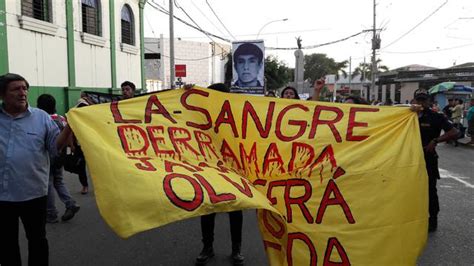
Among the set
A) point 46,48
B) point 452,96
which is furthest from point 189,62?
point 46,48

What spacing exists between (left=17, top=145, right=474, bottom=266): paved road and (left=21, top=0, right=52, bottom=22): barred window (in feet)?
26.0

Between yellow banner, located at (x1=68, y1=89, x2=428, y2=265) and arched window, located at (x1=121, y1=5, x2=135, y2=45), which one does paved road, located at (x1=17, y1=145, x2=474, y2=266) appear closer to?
yellow banner, located at (x1=68, y1=89, x2=428, y2=265)

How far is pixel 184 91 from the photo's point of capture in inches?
142

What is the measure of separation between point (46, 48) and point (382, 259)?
1209cm

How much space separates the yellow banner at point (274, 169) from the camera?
2.72m

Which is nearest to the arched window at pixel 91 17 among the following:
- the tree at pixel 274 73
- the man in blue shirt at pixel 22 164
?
the man in blue shirt at pixel 22 164

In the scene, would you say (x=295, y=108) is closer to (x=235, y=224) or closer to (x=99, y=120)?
(x=235, y=224)

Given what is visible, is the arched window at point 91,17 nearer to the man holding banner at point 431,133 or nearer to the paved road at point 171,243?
the paved road at point 171,243

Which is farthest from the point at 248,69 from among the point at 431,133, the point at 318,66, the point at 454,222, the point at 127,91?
the point at 318,66

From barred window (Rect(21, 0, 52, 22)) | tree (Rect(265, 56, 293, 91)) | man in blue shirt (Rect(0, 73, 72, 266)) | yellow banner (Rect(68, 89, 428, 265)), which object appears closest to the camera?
yellow banner (Rect(68, 89, 428, 265))

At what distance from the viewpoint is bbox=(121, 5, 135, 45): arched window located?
60.1 feet

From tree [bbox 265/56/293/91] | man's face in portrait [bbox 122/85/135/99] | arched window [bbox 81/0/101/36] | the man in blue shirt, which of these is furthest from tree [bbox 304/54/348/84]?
the man in blue shirt

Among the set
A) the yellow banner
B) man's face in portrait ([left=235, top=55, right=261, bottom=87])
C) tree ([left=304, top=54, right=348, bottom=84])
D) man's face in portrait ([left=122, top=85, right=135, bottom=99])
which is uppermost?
tree ([left=304, top=54, right=348, bottom=84])

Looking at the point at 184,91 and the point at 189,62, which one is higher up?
the point at 189,62
